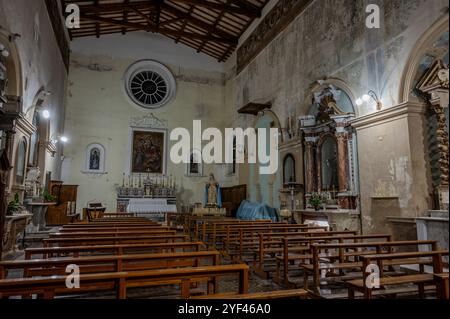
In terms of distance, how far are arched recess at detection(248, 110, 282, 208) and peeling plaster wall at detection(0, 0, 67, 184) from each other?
7380 millimetres

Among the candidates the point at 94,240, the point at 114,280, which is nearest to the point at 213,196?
the point at 94,240

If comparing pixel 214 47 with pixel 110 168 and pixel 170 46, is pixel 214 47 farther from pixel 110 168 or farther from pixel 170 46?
pixel 110 168

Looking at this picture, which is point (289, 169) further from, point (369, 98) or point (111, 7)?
point (111, 7)

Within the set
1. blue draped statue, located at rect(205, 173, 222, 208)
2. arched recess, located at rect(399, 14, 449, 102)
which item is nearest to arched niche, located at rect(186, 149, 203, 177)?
blue draped statue, located at rect(205, 173, 222, 208)

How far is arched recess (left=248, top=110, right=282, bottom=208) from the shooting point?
11.1 m

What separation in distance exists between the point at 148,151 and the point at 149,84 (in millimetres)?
3494

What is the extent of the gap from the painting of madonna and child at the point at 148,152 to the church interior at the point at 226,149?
0.30ft

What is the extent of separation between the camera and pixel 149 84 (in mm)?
16234

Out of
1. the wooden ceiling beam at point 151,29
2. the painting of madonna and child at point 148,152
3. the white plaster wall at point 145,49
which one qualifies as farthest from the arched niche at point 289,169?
the white plaster wall at point 145,49

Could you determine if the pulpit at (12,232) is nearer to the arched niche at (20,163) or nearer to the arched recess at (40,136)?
the arched niche at (20,163)

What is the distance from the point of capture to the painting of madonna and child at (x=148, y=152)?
15203 millimetres

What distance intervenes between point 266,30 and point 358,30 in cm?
564
